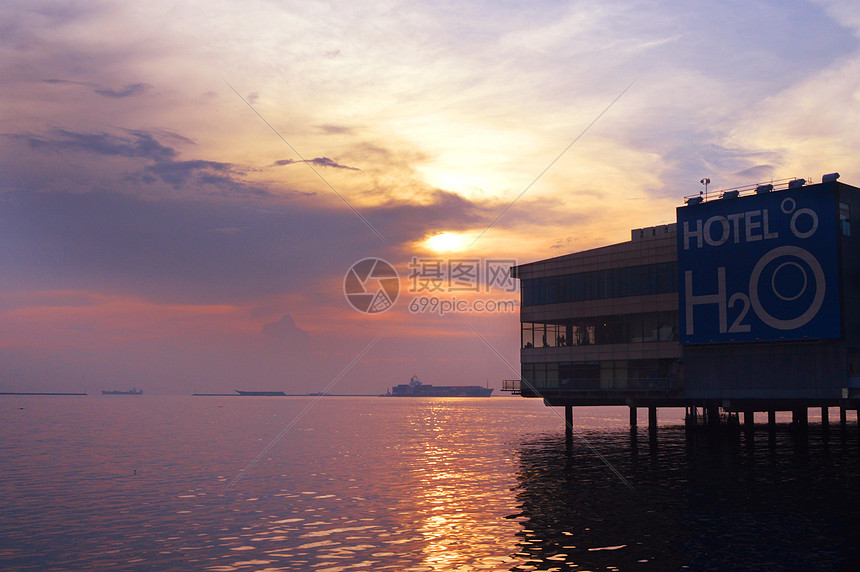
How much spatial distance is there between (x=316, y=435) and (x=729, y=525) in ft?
281

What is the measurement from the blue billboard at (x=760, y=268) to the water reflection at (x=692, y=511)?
11777 mm

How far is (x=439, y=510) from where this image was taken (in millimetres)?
41188

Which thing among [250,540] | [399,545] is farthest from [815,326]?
[250,540]

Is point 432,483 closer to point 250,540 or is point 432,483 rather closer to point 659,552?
point 250,540

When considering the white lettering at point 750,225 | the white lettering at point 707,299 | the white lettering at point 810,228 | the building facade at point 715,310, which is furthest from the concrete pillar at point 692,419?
the white lettering at point 810,228

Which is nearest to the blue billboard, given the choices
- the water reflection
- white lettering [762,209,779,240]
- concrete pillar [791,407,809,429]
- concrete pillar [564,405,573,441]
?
white lettering [762,209,779,240]

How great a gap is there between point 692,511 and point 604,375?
46.5 metres

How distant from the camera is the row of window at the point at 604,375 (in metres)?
79.0

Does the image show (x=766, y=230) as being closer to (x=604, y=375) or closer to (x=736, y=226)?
(x=736, y=226)

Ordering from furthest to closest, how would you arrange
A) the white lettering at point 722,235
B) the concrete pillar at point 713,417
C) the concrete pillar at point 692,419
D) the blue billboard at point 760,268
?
the concrete pillar at point 692,419 < the concrete pillar at point 713,417 < the white lettering at point 722,235 < the blue billboard at point 760,268

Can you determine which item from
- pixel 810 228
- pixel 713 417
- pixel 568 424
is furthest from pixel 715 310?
pixel 568 424

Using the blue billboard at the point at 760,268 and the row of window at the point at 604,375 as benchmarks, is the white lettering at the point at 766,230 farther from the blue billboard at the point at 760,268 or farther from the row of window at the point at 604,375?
the row of window at the point at 604,375

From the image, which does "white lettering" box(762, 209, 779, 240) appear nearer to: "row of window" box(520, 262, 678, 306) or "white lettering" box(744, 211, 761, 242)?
"white lettering" box(744, 211, 761, 242)

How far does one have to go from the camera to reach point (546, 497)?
45.2 m
